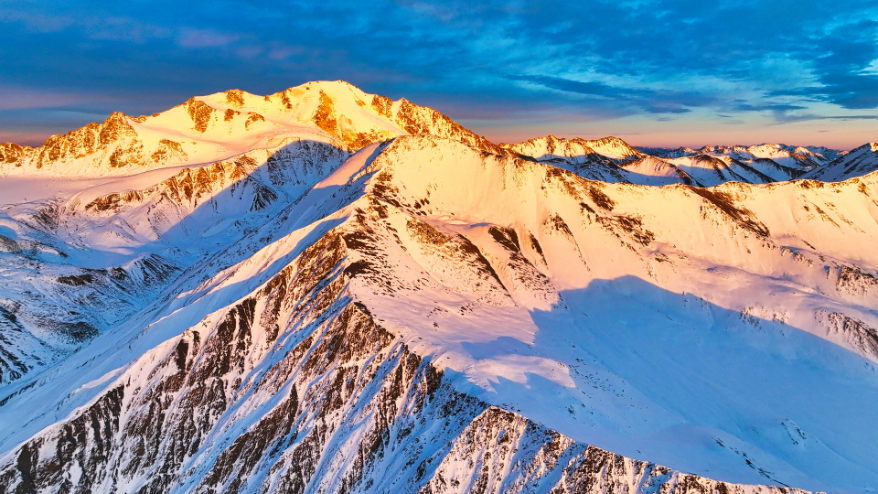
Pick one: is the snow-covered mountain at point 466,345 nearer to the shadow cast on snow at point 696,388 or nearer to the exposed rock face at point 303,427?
the exposed rock face at point 303,427

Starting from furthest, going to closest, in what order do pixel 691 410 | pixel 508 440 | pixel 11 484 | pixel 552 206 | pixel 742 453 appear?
pixel 552 206, pixel 691 410, pixel 11 484, pixel 742 453, pixel 508 440

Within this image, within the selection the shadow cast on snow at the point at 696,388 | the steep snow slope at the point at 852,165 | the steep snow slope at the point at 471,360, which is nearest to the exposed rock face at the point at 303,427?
the steep snow slope at the point at 471,360

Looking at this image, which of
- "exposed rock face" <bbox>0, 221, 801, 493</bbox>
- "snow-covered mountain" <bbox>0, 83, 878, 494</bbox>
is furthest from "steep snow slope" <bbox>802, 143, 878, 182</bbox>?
"exposed rock face" <bbox>0, 221, 801, 493</bbox>

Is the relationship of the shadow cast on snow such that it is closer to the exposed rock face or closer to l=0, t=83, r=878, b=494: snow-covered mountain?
l=0, t=83, r=878, b=494: snow-covered mountain

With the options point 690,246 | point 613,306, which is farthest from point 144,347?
point 690,246

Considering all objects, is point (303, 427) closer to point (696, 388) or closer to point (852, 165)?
point (696, 388)

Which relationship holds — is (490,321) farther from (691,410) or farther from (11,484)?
(11,484)
